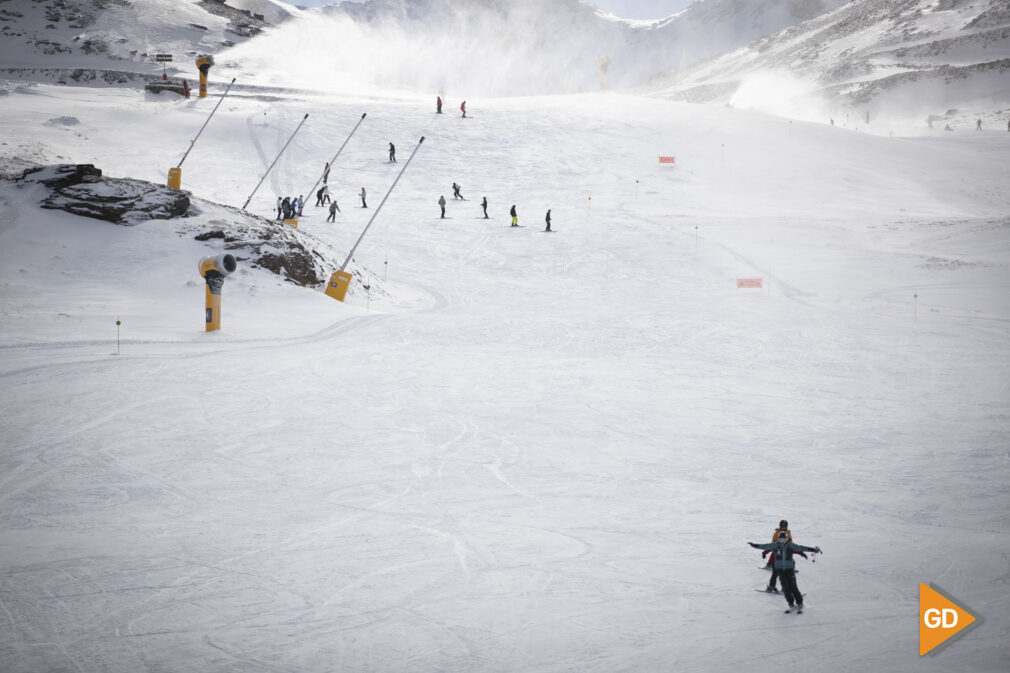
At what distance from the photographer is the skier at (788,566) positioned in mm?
7406

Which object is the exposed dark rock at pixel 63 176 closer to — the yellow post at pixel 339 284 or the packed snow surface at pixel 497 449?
the packed snow surface at pixel 497 449

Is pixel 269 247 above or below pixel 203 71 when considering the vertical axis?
below

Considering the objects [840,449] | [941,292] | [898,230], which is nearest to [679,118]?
[898,230]

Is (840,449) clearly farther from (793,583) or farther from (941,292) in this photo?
(941,292)

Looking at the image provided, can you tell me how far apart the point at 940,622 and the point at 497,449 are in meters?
6.58

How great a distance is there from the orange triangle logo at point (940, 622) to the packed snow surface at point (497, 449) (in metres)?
0.13

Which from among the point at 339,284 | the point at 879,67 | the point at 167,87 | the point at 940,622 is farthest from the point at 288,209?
the point at 879,67

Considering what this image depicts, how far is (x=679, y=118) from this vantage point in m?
51.1

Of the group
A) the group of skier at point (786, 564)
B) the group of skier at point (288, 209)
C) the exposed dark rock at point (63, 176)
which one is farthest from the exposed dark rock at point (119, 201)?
the group of skier at point (786, 564)

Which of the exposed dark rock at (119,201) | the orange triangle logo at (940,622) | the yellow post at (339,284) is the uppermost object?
the exposed dark rock at (119,201)

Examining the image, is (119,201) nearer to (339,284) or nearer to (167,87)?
(339,284)

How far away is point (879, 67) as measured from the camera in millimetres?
97188

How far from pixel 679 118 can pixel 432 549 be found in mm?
48620

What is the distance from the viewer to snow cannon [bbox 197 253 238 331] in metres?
16.5
